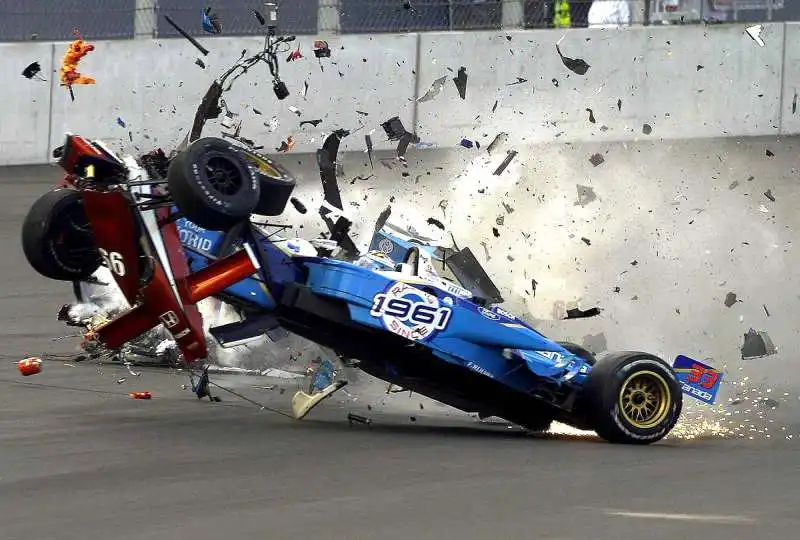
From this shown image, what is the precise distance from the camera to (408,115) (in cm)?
1698

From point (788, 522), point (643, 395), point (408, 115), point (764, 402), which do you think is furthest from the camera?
point (408, 115)

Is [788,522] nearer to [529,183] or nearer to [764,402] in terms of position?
[764,402]

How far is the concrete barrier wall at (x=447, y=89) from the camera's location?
52.6 feet

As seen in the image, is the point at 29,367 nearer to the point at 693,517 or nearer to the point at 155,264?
the point at 155,264

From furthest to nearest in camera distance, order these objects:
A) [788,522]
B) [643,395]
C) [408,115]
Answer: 1. [408,115]
2. [643,395]
3. [788,522]

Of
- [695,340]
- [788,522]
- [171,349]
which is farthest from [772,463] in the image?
[171,349]

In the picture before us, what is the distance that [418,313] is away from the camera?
8.25 m

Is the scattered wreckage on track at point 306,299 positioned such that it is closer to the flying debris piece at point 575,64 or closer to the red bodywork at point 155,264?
the red bodywork at point 155,264

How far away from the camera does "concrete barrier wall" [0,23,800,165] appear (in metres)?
16.0

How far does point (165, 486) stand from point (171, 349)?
457 cm

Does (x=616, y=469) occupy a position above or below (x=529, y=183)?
below

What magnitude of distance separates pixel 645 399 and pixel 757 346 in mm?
2643

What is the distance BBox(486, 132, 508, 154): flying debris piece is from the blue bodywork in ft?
23.4

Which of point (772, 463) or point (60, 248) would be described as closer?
point (772, 463)
